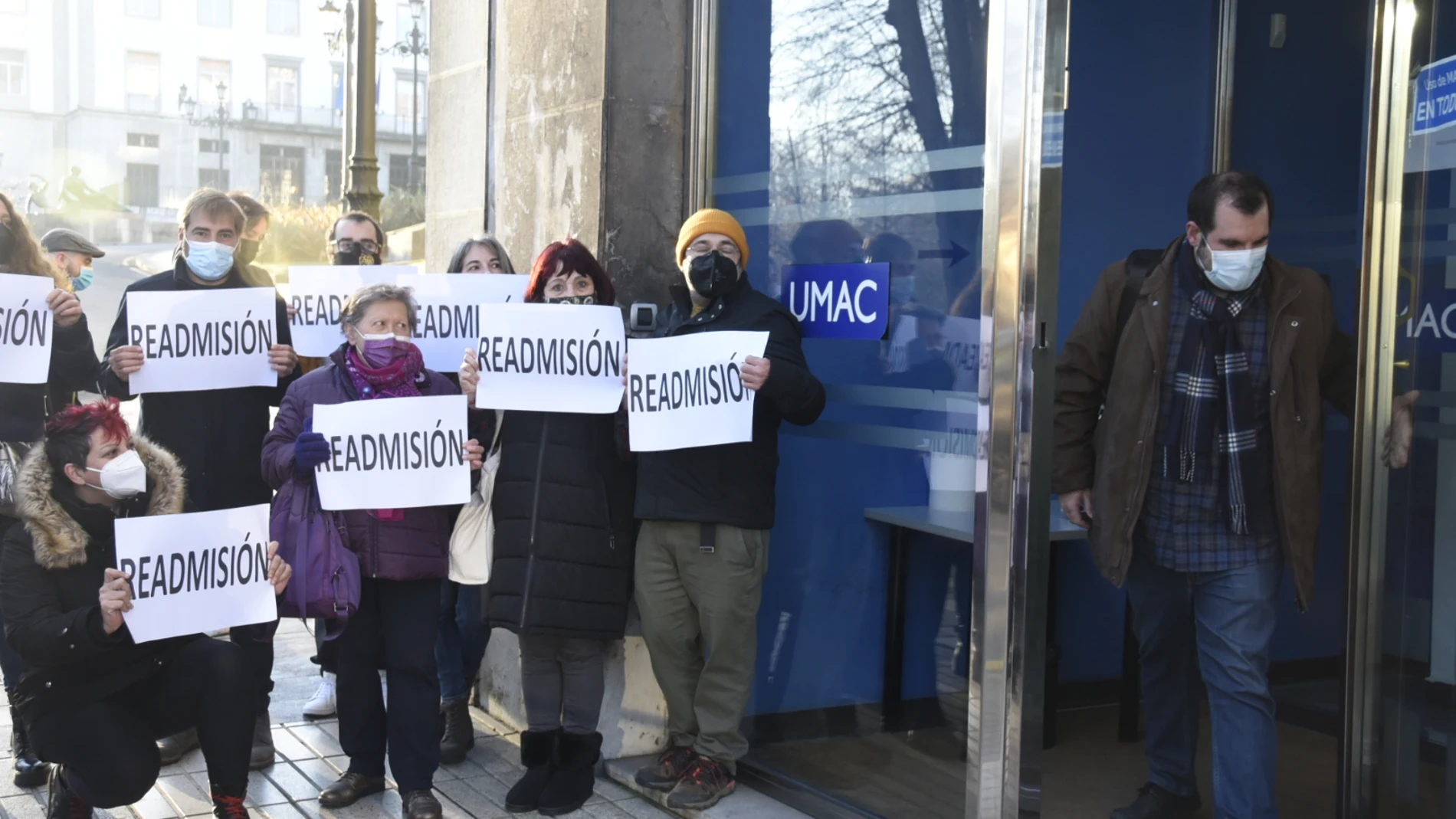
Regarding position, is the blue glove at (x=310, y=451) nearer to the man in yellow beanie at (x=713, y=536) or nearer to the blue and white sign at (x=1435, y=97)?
the man in yellow beanie at (x=713, y=536)

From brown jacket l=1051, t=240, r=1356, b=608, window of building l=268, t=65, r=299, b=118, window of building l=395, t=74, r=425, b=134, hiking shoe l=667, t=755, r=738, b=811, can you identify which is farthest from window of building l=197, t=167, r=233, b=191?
brown jacket l=1051, t=240, r=1356, b=608

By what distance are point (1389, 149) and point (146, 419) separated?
424 cm

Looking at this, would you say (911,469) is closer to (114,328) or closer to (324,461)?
(324,461)

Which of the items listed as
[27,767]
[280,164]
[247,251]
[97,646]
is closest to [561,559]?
[97,646]

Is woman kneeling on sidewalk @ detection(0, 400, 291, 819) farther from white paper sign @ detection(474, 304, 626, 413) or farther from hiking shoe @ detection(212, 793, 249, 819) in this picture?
white paper sign @ detection(474, 304, 626, 413)

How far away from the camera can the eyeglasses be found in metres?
5.74

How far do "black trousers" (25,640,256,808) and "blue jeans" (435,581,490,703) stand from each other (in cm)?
123

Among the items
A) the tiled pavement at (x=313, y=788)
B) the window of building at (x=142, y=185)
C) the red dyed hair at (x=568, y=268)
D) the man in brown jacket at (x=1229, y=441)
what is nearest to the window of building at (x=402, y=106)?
the window of building at (x=142, y=185)

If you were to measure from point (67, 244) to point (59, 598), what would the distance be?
83.8 inches

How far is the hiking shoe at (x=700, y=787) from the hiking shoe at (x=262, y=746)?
1.57 meters

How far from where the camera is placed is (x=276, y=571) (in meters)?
4.26

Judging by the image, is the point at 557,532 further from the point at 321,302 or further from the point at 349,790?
the point at 321,302

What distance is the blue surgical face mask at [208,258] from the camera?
5078 mm

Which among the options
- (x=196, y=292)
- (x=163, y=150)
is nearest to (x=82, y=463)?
(x=196, y=292)
